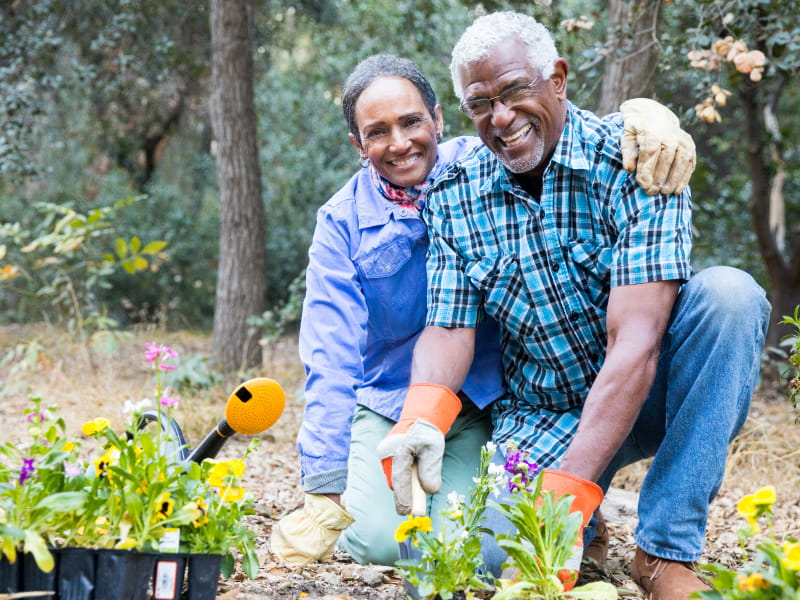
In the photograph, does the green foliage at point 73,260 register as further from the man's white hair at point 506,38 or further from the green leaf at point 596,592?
the green leaf at point 596,592

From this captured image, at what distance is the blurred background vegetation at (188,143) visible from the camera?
19.6 ft

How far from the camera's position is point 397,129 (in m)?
2.57

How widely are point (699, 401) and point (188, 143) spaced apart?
11.5 meters

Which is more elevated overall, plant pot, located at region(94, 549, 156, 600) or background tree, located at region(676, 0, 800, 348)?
background tree, located at region(676, 0, 800, 348)

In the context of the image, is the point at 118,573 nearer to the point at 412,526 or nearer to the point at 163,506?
the point at 163,506

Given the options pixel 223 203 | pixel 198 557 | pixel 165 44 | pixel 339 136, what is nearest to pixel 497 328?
pixel 198 557

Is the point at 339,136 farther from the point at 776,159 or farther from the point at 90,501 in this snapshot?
the point at 90,501

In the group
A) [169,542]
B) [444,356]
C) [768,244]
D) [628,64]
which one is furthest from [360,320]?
[768,244]

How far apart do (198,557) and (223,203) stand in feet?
14.5

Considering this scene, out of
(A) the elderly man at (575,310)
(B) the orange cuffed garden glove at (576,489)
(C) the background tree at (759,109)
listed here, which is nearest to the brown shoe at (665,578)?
(A) the elderly man at (575,310)

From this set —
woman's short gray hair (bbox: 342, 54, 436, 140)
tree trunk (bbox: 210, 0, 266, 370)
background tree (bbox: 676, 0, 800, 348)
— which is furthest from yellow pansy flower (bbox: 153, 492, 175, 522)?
tree trunk (bbox: 210, 0, 266, 370)

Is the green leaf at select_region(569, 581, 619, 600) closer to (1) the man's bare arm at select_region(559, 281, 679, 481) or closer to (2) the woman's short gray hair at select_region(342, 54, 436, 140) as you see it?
(1) the man's bare arm at select_region(559, 281, 679, 481)

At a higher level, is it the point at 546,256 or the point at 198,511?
the point at 546,256

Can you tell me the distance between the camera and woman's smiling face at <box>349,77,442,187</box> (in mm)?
2576
